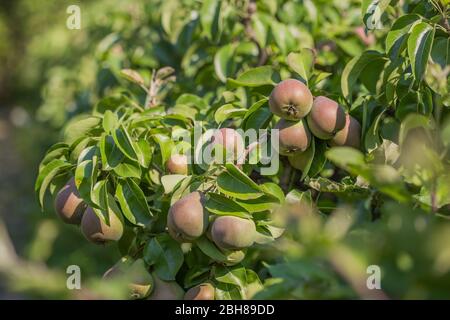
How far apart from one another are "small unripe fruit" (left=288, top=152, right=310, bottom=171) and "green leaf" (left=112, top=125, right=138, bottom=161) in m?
0.31

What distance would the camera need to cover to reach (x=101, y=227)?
120 cm

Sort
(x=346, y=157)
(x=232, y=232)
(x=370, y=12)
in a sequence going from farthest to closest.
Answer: (x=370, y=12) < (x=232, y=232) < (x=346, y=157)

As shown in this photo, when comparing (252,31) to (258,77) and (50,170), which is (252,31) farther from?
(50,170)

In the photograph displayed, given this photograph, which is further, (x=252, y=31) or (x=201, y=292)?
(x=252, y=31)

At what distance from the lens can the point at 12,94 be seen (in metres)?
7.93

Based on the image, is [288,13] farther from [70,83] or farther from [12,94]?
[12,94]

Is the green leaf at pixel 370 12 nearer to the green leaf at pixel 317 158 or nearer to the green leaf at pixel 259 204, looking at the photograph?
the green leaf at pixel 317 158

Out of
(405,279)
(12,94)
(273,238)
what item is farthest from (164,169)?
(12,94)

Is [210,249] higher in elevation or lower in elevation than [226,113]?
lower

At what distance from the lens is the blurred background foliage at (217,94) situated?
654 millimetres

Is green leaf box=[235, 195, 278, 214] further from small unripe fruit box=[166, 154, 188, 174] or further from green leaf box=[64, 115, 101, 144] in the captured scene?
green leaf box=[64, 115, 101, 144]

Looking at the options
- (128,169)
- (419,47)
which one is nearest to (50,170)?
(128,169)

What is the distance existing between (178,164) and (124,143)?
0.11 metres
